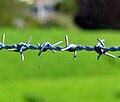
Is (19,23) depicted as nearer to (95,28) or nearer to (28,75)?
(95,28)

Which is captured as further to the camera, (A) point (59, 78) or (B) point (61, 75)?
(B) point (61, 75)

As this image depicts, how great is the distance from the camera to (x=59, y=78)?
9.28m

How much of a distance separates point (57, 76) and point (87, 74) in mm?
580

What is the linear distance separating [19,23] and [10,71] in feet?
45.2

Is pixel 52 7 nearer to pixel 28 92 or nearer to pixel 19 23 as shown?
pixel 19 23

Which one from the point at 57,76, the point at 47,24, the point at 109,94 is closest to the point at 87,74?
the point at 57,76

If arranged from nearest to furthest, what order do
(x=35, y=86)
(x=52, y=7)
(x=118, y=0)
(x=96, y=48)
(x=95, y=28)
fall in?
(x=96, y=48), (x=35, y=86), (x=118, y=0), (x=95, y=28), (x=52, y=7)

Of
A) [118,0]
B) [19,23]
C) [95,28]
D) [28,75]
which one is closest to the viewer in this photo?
[28,75]

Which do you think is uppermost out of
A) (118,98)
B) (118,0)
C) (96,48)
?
(118,0)

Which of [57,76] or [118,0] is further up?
[118,0]

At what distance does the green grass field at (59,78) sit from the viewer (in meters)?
6.71

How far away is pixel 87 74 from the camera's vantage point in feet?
31.7

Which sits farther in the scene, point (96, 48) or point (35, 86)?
point (35, 86)

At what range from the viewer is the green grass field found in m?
6.71
